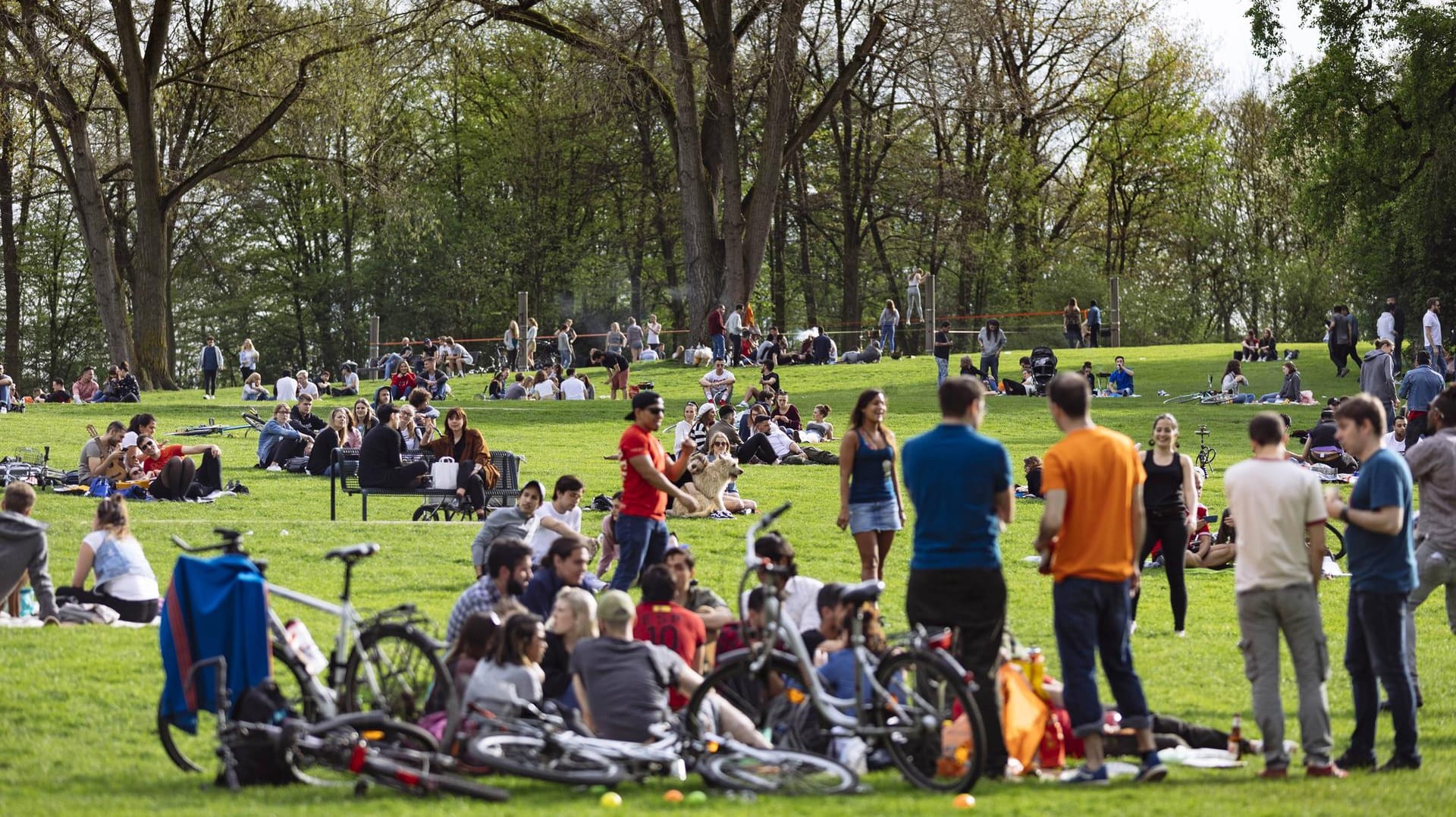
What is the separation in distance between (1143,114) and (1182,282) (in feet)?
23.0

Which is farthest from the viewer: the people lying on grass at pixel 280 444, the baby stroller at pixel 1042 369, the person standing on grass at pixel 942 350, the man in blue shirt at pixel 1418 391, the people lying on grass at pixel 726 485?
the baby stroller at pixel 1042 369

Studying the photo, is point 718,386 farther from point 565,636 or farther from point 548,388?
point 565,636

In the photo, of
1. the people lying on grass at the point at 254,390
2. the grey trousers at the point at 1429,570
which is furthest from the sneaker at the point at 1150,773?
the people lying on grass at the point at 254,390

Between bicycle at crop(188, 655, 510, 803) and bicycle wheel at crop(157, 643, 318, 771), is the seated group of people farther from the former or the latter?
bicycle at crop(188, 655, 510, 803)

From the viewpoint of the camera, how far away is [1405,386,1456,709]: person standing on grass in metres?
8.95

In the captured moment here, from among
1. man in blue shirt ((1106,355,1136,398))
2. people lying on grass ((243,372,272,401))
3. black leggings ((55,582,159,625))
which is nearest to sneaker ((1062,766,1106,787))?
black leggings ((55,582,159,625))

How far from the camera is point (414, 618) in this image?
7957 millimetres

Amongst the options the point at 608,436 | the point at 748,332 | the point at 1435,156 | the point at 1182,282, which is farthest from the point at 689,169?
the point at 1182,282

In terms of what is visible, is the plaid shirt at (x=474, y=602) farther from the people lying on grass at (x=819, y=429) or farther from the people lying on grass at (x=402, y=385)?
the people lying on grass at (x=402, y=385)

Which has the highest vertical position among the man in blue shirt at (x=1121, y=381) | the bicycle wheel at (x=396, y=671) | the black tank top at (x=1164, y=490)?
the man in blue shirt at (x=1121, y=381)

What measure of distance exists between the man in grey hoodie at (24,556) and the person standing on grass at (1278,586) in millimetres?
7264

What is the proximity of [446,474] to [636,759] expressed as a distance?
1012 centimetres

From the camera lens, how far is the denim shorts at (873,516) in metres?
11.2

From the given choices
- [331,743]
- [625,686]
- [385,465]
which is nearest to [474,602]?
[625,686]
